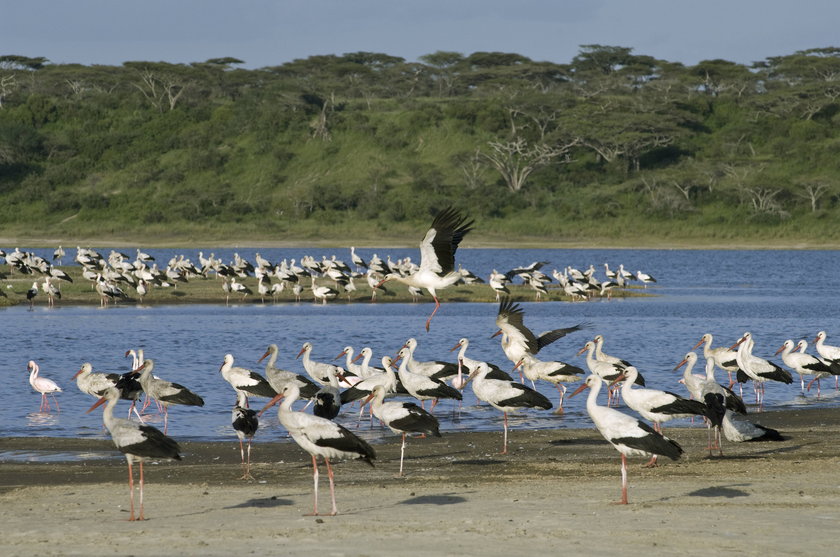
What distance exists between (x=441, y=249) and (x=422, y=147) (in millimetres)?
73328

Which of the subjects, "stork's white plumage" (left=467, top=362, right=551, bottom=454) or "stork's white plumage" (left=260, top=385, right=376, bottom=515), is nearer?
"stork's white plumage" (left=260, top=385, right=376, bottom=515)

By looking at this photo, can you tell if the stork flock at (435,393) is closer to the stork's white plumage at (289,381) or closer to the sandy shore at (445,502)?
the stork's white plumage at (289,381)

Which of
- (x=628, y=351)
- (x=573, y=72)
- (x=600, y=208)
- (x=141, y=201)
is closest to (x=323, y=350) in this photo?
(x=628, y=351)

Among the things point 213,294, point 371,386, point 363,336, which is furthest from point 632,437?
point 213,294

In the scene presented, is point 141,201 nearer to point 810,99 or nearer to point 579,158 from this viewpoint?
point 579,158

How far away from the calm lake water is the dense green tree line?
3031 centimetres

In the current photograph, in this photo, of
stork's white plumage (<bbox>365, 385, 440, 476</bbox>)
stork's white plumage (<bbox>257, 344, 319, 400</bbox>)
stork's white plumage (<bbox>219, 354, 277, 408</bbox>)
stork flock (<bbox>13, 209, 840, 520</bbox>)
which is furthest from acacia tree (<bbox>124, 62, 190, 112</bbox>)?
stork's white plumage (<bbox>365, 385, 440, 476</bbox>)

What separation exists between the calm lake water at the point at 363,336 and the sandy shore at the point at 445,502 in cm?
202

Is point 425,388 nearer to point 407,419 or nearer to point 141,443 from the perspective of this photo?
point 407,419

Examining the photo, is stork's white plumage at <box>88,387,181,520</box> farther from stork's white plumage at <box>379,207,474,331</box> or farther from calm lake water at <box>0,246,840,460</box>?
stork's white plumage at <box>379,207,474,331</box>

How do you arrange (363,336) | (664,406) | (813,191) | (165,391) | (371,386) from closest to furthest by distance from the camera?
(664,406), (371,386), (165,391), (363,336), (813,191)

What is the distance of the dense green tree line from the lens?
76875mm

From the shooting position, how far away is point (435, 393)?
15.4 meters

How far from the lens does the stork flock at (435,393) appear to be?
34.3 ft
